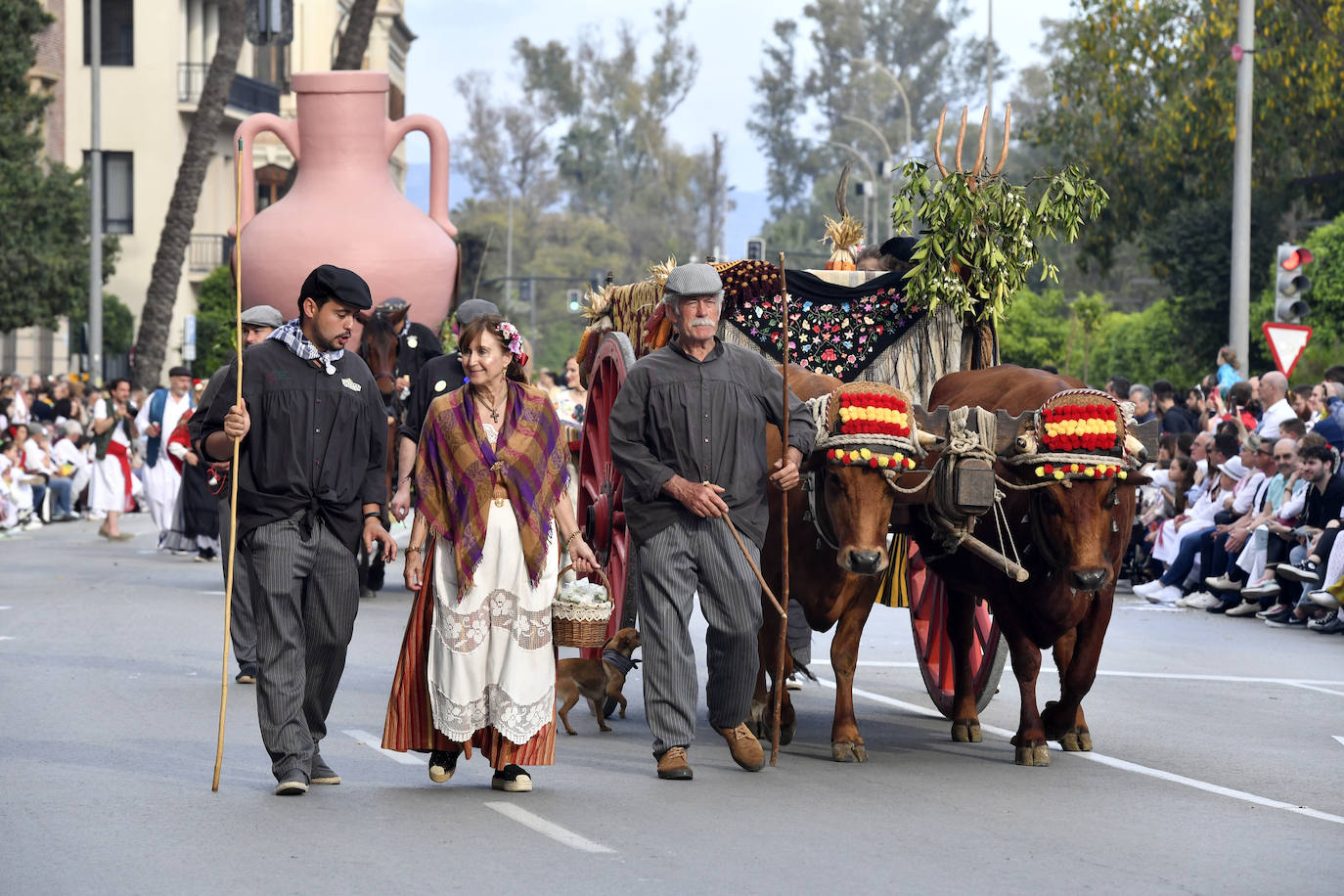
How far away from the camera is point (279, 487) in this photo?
8500 mm

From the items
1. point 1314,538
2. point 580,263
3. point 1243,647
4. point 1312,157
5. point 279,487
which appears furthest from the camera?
point 580,263

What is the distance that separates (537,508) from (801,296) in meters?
3.28

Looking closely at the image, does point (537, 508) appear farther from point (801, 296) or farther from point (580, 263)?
point (580, 263)

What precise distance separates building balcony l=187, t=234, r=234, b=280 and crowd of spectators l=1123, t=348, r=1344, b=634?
34.7 m

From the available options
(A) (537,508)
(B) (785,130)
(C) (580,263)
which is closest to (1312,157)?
(A) (537,508)

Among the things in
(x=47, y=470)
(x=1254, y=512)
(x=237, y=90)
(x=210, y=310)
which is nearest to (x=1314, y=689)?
(x=1254, y=512)

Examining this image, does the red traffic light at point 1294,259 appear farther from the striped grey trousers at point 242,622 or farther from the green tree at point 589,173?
the green tree at point 589,173

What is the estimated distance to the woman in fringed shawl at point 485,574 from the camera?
8.47 m

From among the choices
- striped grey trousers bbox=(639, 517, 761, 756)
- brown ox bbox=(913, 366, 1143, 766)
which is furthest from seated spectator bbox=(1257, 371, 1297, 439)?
striped grey trousers bbox=(639, 517, 761, 756)

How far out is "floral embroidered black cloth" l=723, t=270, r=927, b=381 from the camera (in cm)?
1143

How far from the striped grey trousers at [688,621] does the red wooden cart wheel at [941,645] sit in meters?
1.64

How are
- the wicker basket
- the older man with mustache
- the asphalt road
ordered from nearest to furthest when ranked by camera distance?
the asphalt road → the older man with mustache → the wicker basket

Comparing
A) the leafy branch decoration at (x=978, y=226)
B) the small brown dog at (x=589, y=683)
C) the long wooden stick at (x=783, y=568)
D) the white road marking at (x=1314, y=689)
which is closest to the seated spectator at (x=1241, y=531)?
the white road marking at (x=1314, y=689)

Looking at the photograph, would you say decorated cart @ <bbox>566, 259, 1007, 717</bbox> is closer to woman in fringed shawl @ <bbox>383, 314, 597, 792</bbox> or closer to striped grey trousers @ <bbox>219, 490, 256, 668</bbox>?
striped grey trousers @ <bbox>219, 490, 256, 668</bbox>
